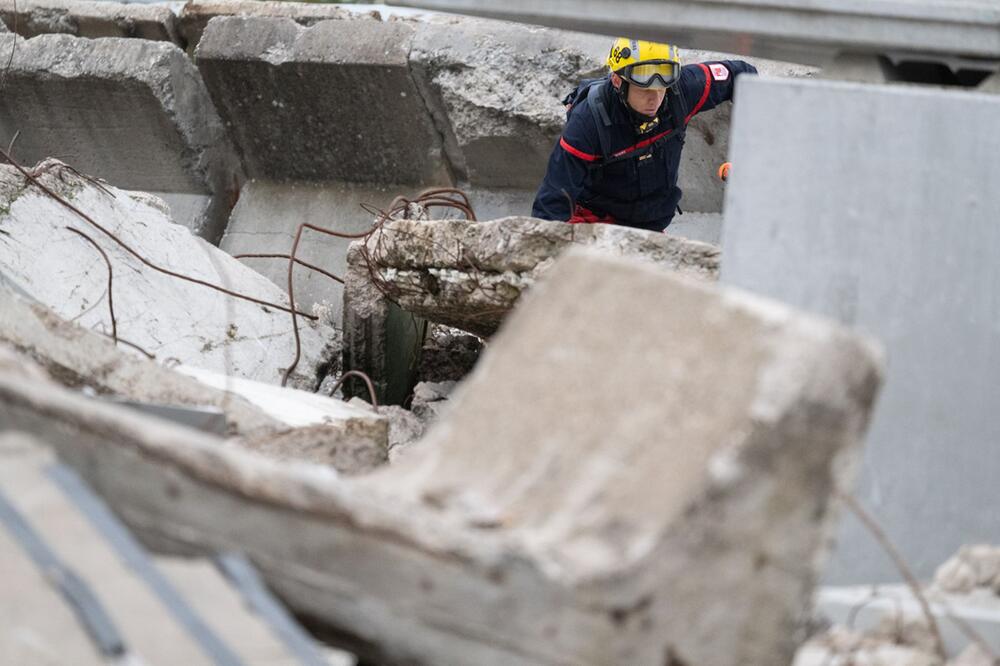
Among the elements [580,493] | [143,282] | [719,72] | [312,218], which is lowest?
[143,282]

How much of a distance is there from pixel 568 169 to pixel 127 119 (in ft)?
9.41

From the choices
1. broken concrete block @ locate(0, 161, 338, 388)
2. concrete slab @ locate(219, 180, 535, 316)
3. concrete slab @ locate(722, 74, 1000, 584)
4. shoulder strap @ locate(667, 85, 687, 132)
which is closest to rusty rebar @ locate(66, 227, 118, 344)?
broken concrete block @ locate(0, 161, 338, 388)

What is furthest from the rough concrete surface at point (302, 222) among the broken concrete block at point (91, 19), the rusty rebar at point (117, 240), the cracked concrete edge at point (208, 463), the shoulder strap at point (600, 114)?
the cracked concrete edge at point (208, 463)

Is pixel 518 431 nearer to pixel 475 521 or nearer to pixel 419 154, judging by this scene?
pixel 475 521

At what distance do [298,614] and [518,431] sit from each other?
0.41 metres

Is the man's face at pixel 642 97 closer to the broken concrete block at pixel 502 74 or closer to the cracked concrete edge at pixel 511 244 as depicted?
the cracked concrete edge at pixel 511 244

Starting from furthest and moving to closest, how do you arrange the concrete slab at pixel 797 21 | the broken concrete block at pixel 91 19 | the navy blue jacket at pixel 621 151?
the broken concrete block at pixel 91 19 < the navy blue jacket at pixel 621 151 < the concrete slab at pixel 797 21

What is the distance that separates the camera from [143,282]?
5.34 meters

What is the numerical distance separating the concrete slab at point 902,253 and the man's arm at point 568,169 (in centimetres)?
268

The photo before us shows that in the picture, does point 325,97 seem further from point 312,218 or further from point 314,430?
point 314,430

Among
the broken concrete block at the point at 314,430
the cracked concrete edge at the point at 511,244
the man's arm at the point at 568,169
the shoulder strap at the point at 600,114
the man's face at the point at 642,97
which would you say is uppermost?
the man's face at the point at 642,97

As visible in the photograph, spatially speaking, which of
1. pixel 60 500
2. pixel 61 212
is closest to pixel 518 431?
pixel 60 500

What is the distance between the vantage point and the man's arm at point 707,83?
5.65 m

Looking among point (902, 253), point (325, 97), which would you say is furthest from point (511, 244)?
point (325, 97)
